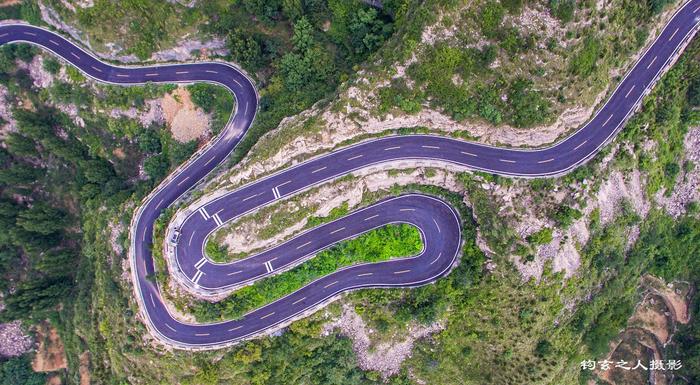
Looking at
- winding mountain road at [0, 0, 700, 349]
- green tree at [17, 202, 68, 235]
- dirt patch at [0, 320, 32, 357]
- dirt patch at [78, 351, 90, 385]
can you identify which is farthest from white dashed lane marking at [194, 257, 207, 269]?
dirt patch at [0, 320, 32, 357]

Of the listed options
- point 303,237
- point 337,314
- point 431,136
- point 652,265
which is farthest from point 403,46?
point 652,265

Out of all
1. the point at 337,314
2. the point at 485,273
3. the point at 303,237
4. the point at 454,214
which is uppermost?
the point at 454,214

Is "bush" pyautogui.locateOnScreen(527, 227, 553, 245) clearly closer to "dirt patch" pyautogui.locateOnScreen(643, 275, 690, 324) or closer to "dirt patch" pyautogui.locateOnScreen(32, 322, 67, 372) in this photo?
"dirt patch" pyautogui.locateOnScreen(643, 275, 690, 324)

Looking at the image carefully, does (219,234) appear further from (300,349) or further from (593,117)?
(593,117)

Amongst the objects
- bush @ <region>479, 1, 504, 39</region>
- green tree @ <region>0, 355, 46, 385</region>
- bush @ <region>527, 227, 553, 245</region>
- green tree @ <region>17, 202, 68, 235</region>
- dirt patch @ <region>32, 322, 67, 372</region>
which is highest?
bush @ <region>479, 1, 504, 39</region>

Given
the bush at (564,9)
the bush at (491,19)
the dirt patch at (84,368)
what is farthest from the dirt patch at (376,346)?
the bush at (564,9)

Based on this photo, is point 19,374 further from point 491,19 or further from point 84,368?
point 491,19

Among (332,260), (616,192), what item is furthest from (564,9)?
(332,260)
